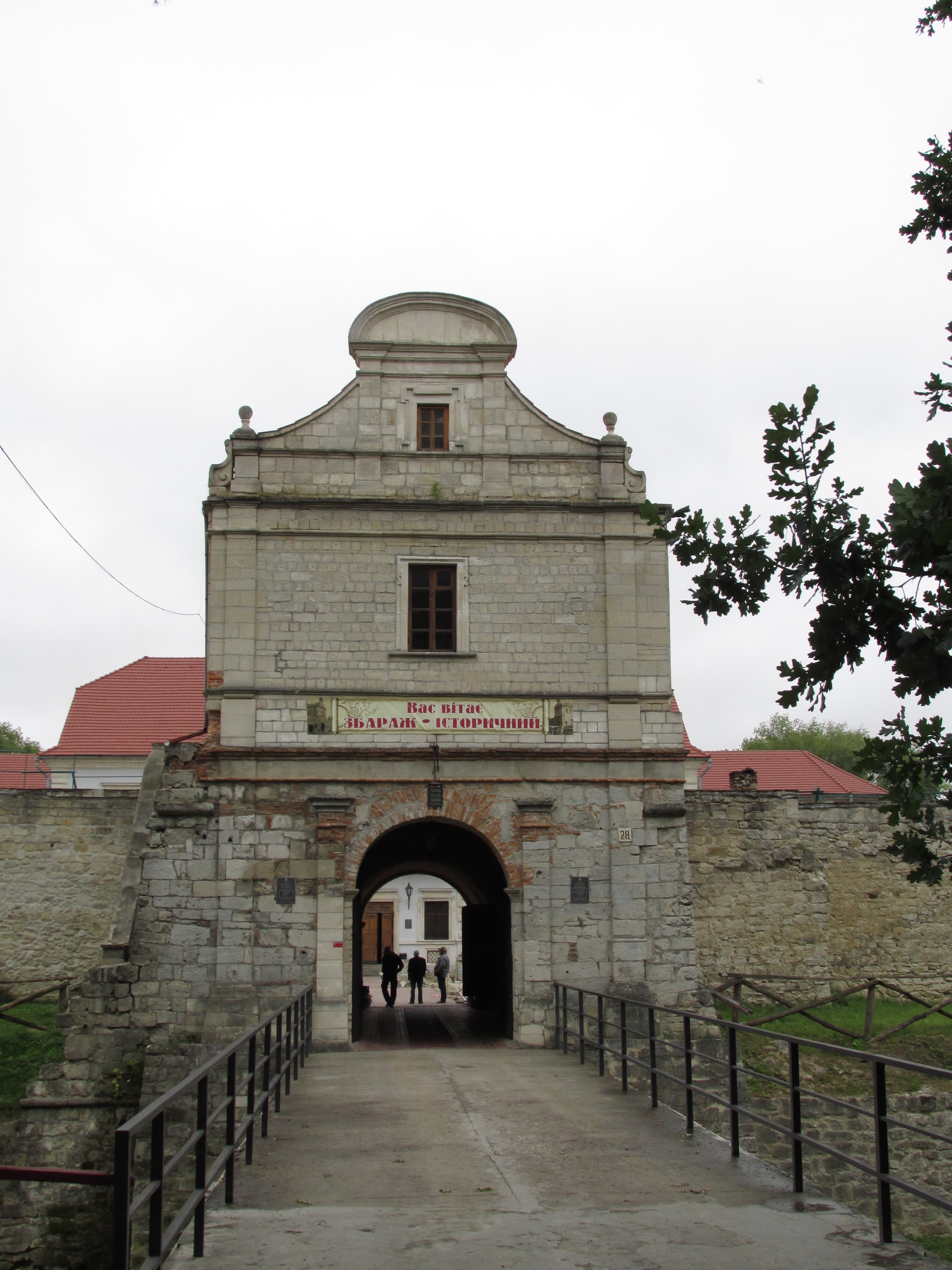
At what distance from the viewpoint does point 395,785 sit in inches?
693

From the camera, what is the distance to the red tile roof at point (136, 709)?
3331cm

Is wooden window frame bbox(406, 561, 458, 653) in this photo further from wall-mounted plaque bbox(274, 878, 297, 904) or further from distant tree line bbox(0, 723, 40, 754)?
distant tree line bbox(0, 723, 40, 754)

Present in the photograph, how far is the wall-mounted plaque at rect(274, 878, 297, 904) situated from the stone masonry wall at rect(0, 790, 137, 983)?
446 centimetres

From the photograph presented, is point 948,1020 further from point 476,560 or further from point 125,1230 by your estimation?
point 125,1230

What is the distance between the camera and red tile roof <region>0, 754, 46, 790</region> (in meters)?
33.2

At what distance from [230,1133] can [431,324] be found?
13.8 metres

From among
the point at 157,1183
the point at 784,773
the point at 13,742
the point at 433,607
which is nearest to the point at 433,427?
the point at 433,607

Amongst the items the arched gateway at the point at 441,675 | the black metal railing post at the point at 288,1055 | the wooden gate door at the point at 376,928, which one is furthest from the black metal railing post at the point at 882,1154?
the wooden gate door at the point at 376,928

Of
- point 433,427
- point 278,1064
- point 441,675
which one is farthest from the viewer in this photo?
point 433,427

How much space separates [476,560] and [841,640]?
12.5 m

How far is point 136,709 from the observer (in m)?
35.0

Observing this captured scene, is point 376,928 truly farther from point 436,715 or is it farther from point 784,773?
point 436,715

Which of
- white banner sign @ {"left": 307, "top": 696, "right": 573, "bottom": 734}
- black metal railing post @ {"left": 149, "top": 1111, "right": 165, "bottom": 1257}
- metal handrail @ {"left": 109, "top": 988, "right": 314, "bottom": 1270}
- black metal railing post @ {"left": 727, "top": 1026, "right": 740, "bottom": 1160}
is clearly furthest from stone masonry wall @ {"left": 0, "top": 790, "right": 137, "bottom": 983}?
black metal railing post @ {"left": 149, "top": 1111, "right": 165, "bottom": 1257}

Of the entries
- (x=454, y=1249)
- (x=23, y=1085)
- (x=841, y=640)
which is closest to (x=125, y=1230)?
(x=454, y=1249)
